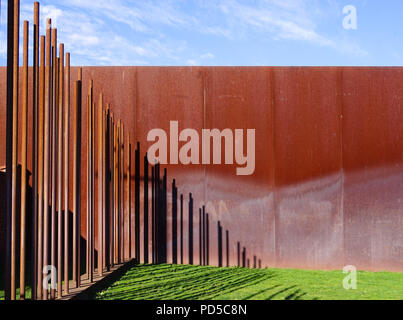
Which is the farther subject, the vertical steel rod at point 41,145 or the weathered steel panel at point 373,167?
the weathered steel panel at point 373,167

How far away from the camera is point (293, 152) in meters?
7.52

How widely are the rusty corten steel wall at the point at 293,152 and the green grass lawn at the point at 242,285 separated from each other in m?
0.52

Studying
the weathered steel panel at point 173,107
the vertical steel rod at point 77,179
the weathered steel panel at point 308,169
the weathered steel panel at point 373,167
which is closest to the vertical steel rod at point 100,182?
the vertical steel rod at point 77,179

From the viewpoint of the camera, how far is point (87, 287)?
4.69 metres

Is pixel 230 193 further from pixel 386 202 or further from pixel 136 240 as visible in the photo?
pixel 386 202

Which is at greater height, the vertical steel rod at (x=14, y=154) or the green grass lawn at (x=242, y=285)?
the vertical steel rod at (x=14, y=154)

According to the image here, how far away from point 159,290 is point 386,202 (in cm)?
440

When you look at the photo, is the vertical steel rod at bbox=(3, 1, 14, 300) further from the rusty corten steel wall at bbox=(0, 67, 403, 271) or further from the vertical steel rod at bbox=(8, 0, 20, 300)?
the rusty corten steel wall at bbox=(0, 67, 403, 271)

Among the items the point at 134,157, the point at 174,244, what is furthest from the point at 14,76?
the point at 174,244

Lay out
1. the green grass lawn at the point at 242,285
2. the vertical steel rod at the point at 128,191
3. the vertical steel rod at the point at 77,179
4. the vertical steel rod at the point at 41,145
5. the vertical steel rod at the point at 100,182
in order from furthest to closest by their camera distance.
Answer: the vertical steel rod at the point at 128,191
the vertical steel rod at the point at 100,182
the green grass lawn at the point at 242,285
the vertical steel rod at the point at 77,179
the vertical steel rod at the point at 41,145

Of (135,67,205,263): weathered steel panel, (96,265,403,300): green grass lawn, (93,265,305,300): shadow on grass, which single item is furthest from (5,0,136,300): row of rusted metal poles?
(135,67,205,263): weathered steel panel

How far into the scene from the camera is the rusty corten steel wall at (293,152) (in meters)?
7.48

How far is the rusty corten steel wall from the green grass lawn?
520 mm

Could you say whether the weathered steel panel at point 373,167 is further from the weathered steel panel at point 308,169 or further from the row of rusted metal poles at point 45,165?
the row of rusted metal poles at point 45,165
